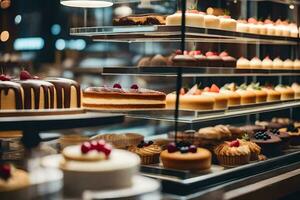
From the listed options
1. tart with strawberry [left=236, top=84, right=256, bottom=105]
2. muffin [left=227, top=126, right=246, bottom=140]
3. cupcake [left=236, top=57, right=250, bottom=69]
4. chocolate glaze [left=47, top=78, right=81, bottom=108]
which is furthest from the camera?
cupcake [left=236, top=57, right=250, bottom=69]

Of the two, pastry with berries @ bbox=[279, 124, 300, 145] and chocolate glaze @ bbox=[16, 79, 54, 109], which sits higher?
chocolate glaze @ bbox=[16, 79, 54, 109]

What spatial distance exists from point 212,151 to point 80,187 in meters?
1.56

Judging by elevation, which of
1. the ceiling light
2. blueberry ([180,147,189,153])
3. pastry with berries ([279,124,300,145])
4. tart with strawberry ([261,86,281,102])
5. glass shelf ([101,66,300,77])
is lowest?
pastry with berries ([279,124,300,145])

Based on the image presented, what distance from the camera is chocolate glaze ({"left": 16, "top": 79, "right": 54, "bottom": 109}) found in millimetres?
2705

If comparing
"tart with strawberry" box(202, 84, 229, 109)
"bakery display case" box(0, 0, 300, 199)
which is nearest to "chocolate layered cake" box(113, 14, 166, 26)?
"bakery display case" box(0, 0, 300, 199)

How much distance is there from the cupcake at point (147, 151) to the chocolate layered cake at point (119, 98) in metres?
0.26

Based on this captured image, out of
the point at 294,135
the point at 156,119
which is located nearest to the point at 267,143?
the point at 294,135

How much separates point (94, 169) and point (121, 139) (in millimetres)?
1226

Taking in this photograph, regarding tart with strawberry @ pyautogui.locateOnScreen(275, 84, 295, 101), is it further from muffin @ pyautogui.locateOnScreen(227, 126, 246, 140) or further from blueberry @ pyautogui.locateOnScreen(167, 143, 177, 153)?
blueberry @ pyautogui.locateOnScreen(167, 143, 177, 153)

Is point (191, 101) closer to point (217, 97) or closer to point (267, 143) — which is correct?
point (217, 97)

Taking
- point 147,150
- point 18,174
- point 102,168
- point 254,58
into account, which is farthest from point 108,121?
point 254,58

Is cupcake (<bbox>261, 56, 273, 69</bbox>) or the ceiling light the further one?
cupcake (<bbox>261, 56, 273, 69</bbox>)

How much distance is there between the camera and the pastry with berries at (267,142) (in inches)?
159

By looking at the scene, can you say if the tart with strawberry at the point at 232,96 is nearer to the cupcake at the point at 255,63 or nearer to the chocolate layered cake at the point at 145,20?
the chocolate layered cake at the point at 145,20
